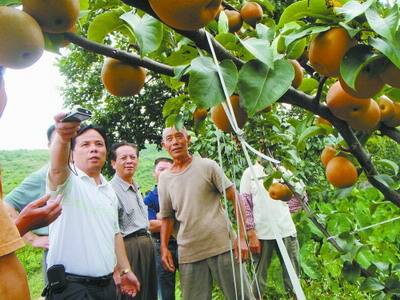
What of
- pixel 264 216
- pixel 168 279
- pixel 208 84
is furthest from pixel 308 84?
pixel 168 279

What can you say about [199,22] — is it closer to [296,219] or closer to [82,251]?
[296,219]

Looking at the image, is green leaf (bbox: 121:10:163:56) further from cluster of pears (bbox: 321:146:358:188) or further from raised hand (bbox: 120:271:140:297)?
raised hand (bbox: 120:271:140:297)

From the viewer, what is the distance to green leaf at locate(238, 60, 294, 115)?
2.01 ft

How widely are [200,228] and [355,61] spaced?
7.36ft

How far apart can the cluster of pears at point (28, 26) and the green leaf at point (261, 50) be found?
0.25 metres

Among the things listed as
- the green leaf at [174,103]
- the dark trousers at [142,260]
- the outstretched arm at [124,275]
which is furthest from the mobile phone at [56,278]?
the green leaf at [174,103]

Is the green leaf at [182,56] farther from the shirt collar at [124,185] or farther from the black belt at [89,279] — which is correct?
the shirt collar at [124,185]

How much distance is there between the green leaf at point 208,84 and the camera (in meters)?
0.61

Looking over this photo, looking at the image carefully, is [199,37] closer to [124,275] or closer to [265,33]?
[265,33]

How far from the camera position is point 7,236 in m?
1.11

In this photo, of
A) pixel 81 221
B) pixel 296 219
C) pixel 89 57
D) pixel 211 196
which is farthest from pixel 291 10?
pixel 89 57

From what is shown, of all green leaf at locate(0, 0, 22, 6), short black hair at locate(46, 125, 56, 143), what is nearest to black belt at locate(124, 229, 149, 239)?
short black hair at locate(46, 125, 56, 143)

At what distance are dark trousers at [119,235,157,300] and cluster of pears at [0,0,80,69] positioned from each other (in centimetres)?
246

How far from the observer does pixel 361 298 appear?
290 centimetres
